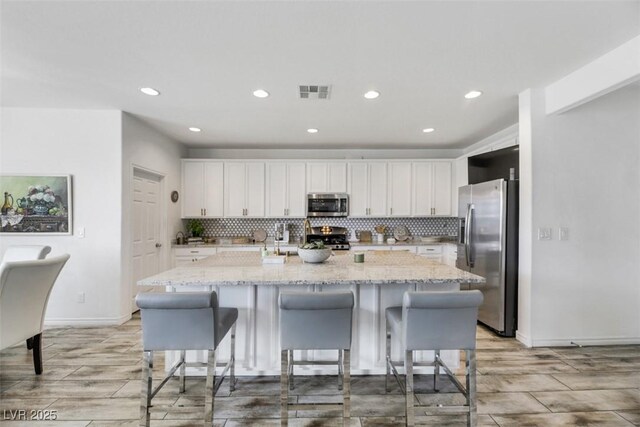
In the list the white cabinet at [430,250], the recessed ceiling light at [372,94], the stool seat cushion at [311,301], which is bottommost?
the white cabinet at [430,250]

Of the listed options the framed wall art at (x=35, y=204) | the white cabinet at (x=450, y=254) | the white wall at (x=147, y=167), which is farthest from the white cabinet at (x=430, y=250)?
the framed wall art at (x=35, y=204)

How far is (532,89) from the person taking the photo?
306 cm

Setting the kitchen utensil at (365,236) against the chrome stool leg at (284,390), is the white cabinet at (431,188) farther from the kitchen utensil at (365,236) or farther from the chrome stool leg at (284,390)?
the chrome stool leg at (284,390)

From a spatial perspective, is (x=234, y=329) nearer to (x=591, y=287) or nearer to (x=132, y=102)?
(x=132, y=102)

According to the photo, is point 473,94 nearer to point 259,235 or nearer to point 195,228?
point 259,235

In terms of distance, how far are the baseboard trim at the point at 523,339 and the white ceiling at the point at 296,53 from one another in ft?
8.28

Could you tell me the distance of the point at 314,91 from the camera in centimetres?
308

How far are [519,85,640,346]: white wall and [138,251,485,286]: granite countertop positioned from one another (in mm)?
1509

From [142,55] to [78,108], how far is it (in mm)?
1877

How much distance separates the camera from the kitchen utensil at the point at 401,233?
5.53m

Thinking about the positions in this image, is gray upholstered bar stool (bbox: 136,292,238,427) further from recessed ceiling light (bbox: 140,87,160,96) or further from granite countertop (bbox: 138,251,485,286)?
recessed ceiling light (bbox: 140,87,160,96)

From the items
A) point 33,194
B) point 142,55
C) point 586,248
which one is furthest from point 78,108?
point 586,248

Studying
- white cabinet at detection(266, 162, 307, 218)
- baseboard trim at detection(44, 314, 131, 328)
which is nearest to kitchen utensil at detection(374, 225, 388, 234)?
white cabinet at detection(266, 162, 307, 218)

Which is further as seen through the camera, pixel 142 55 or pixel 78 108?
pixel 78 108
